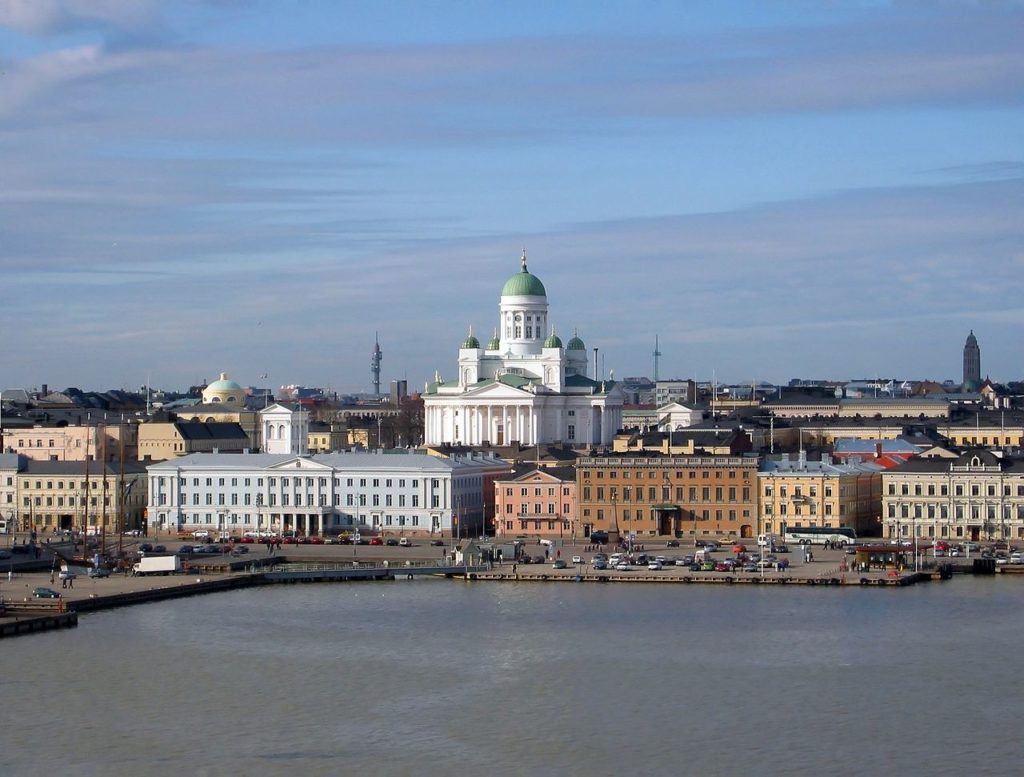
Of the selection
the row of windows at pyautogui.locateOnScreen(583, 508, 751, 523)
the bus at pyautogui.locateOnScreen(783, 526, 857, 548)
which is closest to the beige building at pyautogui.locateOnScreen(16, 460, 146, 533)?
the row of windows at pyautogui.locateOnScreen(583, 508, 751, 523)

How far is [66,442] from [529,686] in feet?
181

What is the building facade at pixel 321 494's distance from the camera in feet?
232

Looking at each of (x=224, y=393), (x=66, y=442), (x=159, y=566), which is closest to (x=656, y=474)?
(x=159, y=566)

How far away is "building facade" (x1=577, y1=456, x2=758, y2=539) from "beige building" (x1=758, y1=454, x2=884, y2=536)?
0.45 m

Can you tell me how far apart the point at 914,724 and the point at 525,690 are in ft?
22.1

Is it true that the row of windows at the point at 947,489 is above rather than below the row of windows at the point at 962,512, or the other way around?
above

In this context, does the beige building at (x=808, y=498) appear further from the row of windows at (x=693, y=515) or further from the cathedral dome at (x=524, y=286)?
the cathedral dome at (x=524, y=286)

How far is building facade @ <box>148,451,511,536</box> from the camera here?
70562 millimetres

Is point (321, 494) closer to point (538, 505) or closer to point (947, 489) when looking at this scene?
point (538, 505)

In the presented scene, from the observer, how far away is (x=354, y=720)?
35.3 metres

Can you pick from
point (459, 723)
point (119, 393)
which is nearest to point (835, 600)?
point (459, 723)

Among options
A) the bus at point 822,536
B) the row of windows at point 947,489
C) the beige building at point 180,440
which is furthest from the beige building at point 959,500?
the beige building at point 180,440

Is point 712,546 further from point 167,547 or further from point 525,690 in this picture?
point 525,690

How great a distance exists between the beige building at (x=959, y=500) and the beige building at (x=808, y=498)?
133 cm
